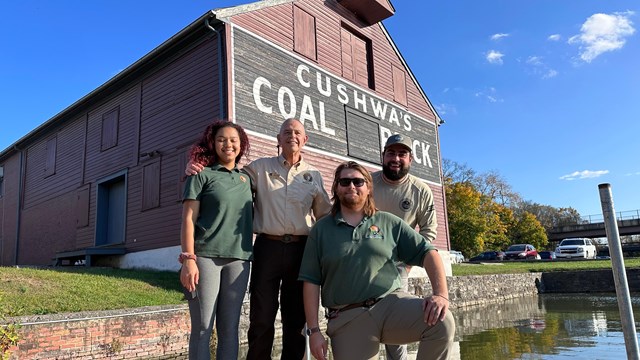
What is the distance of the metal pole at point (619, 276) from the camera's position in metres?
3.08

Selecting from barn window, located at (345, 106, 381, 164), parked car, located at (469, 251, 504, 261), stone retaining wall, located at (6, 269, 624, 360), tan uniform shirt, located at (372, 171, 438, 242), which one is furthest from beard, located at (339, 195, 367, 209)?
parked car, located at (469, 251, 504, 261)

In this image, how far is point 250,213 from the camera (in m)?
3.24

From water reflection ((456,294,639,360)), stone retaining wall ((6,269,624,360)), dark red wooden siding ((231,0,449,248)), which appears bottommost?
water reflection ((456,294,639,360))

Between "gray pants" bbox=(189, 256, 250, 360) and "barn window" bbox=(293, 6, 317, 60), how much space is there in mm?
10747

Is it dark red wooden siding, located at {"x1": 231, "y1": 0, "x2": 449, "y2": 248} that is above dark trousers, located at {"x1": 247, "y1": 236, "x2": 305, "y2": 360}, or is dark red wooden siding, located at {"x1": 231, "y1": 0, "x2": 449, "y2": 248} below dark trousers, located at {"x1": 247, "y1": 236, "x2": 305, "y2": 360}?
above

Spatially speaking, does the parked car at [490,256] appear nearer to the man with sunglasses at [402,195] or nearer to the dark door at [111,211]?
the dark door at [111,211]

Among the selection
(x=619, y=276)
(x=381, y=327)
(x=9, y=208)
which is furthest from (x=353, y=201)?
(x=9, y=208)

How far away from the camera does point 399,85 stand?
57.0 ft

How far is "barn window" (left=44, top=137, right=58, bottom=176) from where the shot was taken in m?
17.0

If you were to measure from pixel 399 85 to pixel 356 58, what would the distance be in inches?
104

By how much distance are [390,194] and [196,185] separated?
4.84 ft

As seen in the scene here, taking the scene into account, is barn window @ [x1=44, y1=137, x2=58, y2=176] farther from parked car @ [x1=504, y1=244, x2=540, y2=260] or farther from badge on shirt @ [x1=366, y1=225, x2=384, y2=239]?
parked car @ [x1=504, y1=244, x2=540, y2=260]

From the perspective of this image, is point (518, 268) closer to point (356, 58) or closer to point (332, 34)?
point (356, 58)

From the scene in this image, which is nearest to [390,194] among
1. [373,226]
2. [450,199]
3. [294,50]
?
[373,226]
